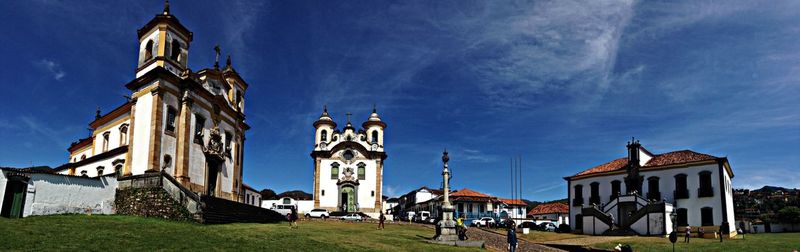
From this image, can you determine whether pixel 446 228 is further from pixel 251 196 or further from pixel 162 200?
pixel 251 196

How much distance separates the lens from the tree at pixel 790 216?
55.8m

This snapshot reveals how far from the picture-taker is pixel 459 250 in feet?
61.4

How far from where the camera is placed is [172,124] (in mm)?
27641

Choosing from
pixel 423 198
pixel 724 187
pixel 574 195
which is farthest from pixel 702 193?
pixel 423 198

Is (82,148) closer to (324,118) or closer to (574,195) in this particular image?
(324,118)

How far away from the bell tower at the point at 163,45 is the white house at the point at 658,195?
29727 mm

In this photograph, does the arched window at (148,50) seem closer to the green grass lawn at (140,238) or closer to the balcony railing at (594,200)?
the green grass lawn at (140,238)

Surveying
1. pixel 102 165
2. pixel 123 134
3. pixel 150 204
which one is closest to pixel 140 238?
pixel 150 204

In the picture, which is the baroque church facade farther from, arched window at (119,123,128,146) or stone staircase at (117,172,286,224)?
stone staircase at (117,172,286,224)

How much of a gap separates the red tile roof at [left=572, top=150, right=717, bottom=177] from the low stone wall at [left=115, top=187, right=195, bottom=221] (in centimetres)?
3315

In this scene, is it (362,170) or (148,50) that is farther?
(362,170)

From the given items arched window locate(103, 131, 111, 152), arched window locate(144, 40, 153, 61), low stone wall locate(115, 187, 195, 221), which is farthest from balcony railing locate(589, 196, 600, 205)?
arched window locate(103, 131, 111, 152)

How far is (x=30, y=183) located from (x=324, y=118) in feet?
133

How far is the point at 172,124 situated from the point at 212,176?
5378mm
